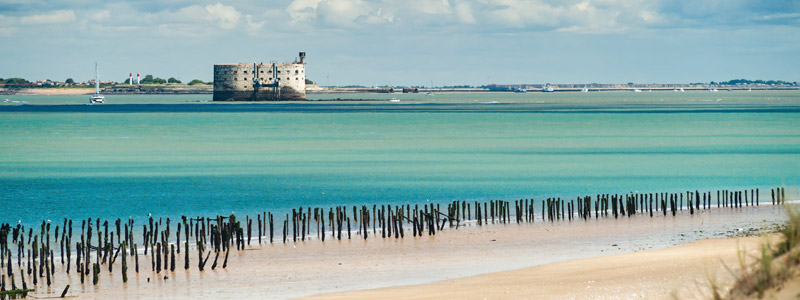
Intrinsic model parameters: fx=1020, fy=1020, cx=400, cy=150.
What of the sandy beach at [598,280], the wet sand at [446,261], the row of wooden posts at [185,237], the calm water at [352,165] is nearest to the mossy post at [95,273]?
the row of wooden posts at [185,237]

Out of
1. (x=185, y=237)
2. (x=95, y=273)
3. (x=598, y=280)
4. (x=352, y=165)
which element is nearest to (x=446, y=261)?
(x=598, y=280)

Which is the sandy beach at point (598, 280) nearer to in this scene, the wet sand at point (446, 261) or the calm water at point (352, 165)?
the wet sand at point (446, 261)

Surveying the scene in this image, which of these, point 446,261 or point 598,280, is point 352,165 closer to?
point 446,261

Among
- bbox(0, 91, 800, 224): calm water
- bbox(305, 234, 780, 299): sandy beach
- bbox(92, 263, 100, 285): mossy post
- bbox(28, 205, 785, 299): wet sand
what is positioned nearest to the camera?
bbox(305, 234, 780, 299): sandy beach

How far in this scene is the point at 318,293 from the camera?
65.3 feet

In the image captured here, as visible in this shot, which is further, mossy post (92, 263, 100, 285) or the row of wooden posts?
the row of wooden posts

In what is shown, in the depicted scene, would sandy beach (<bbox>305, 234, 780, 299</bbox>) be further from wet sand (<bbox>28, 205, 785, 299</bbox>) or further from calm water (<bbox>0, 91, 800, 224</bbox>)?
calm water (<bbox>0, 91, 800, 224</bbox>)

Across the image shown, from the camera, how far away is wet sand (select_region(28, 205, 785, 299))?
795 inches

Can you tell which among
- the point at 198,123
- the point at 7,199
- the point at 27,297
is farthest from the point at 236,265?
the point at 198,123

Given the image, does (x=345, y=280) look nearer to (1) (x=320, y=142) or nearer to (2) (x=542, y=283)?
(2) (x=542, y=283)

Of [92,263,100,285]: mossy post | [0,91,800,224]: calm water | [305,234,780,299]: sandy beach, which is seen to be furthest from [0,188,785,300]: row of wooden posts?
[0,91,800,224]: calm water

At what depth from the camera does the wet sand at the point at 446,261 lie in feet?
66.3

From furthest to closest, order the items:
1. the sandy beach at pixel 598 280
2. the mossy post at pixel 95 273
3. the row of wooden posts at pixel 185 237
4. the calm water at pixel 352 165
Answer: the calm water at pixel 352 165 → the row of wooden posts at pixel 185 237 → the mossy post at pixel 95 273 → the sandy beach at pixel 598 280

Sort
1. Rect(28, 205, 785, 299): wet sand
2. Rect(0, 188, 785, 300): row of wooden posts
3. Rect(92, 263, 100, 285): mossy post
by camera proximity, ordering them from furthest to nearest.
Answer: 1. Rect(0, 188, 785, 300): row of wooden posts
2. Rect(92, 263, 100, 285): mossy post
3. Rect(28, 205, 785, 299): wet sand
